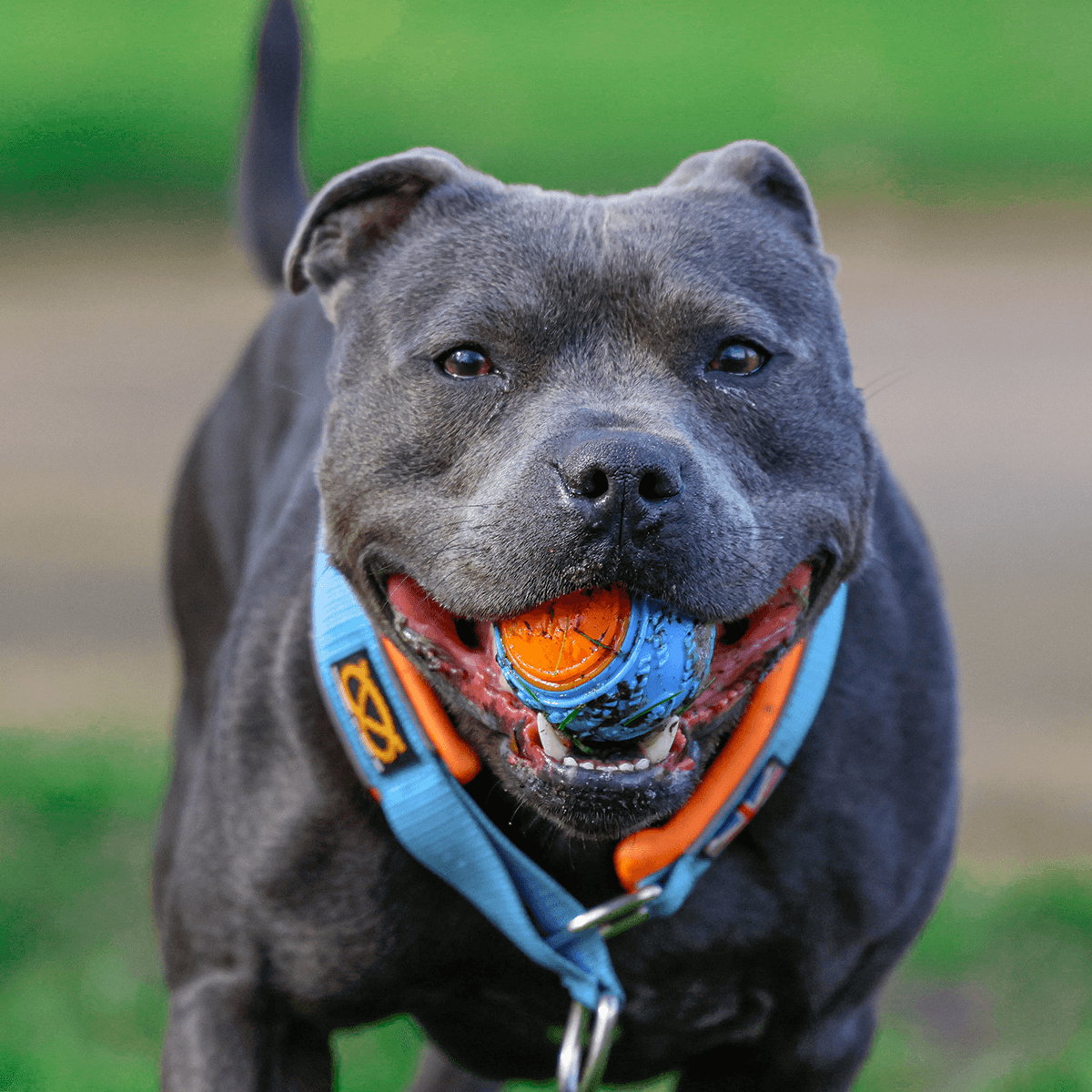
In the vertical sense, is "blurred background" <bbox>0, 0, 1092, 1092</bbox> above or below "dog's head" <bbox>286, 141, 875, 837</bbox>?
below

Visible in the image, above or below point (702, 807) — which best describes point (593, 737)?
above

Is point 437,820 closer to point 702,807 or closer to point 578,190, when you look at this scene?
point 702,807

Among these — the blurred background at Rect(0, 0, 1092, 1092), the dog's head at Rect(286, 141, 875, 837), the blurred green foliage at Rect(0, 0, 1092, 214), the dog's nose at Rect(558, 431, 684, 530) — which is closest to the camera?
the dog's nose at Rect(558, 431, 684, 530)

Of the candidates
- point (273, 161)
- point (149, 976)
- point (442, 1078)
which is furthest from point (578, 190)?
point (442, 1078)

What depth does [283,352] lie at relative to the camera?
381 cm

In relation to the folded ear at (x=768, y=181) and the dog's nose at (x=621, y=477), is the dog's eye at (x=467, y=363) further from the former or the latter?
the folded ear at (x=768, y=181)

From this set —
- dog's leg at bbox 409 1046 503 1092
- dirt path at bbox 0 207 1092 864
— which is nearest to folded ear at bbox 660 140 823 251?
dirt path at bbox 0 207 1092 864

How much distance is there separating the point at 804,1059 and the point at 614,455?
3.93 ft

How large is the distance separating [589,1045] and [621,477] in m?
1.01

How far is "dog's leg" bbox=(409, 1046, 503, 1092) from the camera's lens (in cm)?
370

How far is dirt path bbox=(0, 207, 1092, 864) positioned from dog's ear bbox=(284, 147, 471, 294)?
1.54 meters

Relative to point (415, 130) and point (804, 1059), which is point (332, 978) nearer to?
point (804, 1059)

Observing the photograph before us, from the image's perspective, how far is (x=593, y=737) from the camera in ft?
7.73

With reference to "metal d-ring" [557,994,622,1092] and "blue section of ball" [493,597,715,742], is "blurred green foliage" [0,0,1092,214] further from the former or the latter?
"blue section of ball" [493,597,715,742]
